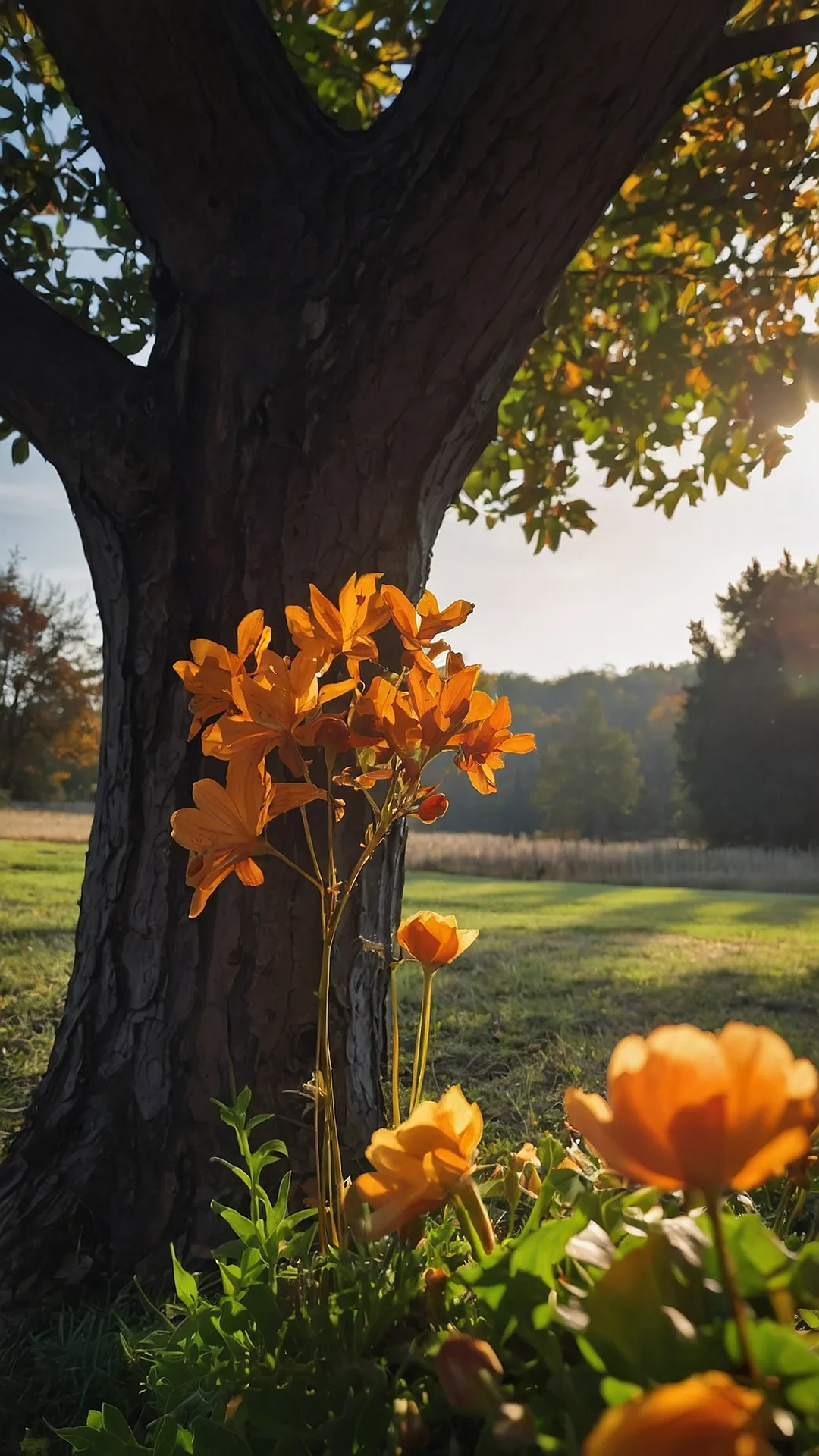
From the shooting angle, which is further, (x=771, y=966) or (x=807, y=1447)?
(x=771, y=966)

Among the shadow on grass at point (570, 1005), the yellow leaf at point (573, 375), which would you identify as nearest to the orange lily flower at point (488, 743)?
the shadow on grass at point (570, 1005)

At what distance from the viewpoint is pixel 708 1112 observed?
0.34 metres

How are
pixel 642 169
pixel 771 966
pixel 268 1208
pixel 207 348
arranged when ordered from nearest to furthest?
pixel 268 1208, pixel 207 348, pixel 642 169, pixel 771 966

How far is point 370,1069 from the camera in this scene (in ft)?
5.10

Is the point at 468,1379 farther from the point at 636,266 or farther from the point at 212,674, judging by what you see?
the point at 636,266

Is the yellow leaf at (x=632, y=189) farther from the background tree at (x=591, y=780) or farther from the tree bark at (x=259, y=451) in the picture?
the background tree at (x=591, y=780)

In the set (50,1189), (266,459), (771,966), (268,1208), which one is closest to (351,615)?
(268,1208)

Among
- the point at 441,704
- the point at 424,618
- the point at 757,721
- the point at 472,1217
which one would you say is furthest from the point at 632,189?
the point at 757,721

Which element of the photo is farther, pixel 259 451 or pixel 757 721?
pixel 757 721

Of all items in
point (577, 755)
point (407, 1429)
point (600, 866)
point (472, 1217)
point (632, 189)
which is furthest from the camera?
point (577, 755)

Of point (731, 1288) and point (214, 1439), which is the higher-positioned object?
point (731, 1288)

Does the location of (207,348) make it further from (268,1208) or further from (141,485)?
(268,1208)

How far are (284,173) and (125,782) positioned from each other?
122cm

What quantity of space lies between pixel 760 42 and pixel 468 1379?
7.65 feet
